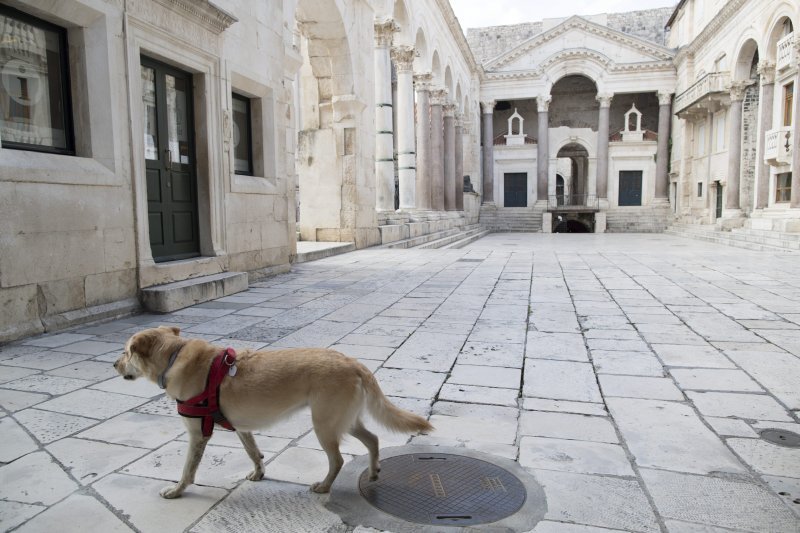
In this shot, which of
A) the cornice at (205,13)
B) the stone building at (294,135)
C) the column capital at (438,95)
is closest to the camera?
the stone building at (294,135)

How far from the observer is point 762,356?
4.23 metres

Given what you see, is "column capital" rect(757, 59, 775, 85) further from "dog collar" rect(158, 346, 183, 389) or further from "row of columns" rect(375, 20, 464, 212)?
"dog collar" rect(158, 346, 183, 389)

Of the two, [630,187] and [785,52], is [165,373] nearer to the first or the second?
[785,52]

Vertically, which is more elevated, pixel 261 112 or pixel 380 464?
pixel 261 112

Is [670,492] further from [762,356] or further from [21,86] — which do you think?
[21,86]

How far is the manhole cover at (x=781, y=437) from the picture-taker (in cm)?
271

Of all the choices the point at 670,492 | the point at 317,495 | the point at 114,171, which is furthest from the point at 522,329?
the point at 114,171

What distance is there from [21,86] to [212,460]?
4.51 m

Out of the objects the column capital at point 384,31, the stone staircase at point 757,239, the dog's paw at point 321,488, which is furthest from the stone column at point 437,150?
the dog's paw at point 321,488

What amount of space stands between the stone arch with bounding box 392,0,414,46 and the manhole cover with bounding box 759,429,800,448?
682 inches

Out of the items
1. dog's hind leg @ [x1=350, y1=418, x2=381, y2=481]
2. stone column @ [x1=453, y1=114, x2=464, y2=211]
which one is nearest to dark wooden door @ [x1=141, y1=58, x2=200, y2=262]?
dog's hind leg @ [x1=350, y1=418, x2=381, y2=481]

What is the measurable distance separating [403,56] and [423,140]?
4481 millimetres

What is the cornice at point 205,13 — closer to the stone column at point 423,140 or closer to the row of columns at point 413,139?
the row of columns at point 413,139

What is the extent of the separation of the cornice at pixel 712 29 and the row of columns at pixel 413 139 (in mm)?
12186
